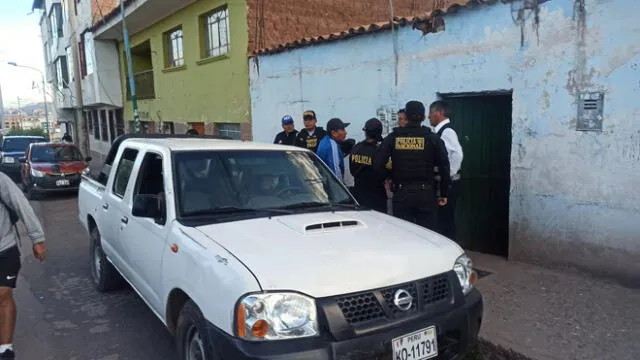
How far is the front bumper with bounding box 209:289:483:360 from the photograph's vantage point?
2.19 meters

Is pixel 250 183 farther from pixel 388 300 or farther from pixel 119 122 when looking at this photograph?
pixel 119 122

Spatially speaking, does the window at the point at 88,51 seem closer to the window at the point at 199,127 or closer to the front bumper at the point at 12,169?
the front bumper at the point at 12,169

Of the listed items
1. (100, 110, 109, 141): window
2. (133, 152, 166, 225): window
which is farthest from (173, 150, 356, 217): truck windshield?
(100, 110, 109, 141): window

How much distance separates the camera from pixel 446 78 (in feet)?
18.6

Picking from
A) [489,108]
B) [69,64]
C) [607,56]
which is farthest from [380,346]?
[69,64]

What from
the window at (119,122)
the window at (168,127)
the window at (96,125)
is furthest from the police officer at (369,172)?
the window at (96,125)

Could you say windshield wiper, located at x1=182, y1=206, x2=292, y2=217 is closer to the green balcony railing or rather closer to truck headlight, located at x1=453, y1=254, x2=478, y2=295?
truck headlight, located at x1=453, y1=254, x2=478, y2=295

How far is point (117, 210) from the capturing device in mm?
4223

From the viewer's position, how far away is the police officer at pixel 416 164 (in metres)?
4.39

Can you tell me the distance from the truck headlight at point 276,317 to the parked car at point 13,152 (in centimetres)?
1533

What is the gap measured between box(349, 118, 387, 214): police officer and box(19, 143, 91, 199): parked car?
8.92 metres

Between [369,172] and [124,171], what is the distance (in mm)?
2430

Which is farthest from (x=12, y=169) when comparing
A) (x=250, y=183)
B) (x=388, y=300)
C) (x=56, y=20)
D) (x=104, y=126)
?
(x=388, y=300)

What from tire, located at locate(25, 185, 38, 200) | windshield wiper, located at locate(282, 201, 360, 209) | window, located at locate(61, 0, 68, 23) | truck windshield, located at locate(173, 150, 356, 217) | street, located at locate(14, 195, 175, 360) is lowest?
street, located at locate(14, 195, 175, 360)
